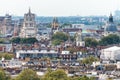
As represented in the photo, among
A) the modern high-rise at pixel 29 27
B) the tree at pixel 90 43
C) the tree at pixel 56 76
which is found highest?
the tree at pixel 56 76

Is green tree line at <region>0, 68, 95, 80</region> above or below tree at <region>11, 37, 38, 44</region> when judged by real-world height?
above

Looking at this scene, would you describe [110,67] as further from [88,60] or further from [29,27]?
[29,27]

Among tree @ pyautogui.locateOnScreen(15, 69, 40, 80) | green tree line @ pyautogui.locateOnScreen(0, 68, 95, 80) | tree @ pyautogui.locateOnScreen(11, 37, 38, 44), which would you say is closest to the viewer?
green tree line @ pyautogui.locateOnScreen(0, 68, 95, 80)

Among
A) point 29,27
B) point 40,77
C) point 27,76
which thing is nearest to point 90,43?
point 29,27

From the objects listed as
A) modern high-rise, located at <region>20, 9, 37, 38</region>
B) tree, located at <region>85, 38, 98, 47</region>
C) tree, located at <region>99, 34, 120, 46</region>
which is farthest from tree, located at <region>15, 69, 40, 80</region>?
modern high-rise, located at <region>20, 9, 37, 38</region>

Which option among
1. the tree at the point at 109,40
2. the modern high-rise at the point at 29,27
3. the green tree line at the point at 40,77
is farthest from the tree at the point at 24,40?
the green tree line at the point at 40,77

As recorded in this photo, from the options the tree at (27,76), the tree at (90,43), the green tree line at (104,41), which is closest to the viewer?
the tree at (27,76)

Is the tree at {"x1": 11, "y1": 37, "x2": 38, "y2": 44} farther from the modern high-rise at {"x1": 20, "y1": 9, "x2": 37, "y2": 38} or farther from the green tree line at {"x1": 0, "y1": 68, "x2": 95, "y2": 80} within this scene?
the green tree line at {"x1": 0, "y1": 68, "x2": 95, "y2": 80}

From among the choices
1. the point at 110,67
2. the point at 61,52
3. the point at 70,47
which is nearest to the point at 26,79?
the point at 110,67

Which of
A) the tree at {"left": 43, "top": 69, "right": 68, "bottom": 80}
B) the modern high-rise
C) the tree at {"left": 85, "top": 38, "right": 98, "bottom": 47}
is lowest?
the modern high-rise

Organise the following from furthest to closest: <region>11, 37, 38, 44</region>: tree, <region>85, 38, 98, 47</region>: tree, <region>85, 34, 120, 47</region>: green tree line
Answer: <region>11, 37, 38, 44</region>: tree, <region>85, 34, 120, 47</region>: green tree line, <region>85, 38, 98, 47</region>: tree

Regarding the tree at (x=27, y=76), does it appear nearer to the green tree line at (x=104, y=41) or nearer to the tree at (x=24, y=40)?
the green tree line at (x=104, y=41)
